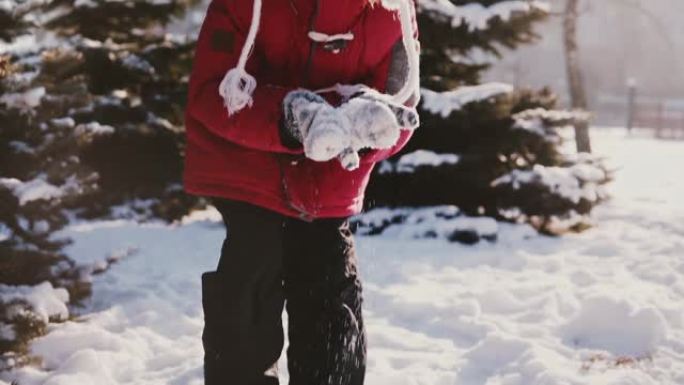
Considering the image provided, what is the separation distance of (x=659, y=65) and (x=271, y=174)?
45.7 metres

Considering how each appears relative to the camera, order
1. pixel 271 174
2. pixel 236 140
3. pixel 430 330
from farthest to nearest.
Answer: pixel 430 330, pixel 271 174, pixel 236 140

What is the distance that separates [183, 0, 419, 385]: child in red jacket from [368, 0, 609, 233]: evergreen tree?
150 inches

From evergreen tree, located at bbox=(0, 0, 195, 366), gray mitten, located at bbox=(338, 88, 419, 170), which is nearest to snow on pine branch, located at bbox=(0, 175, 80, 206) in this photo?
evergreen tree, located at bbox=(0, 0, 195, 366)

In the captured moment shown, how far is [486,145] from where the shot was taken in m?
6.24

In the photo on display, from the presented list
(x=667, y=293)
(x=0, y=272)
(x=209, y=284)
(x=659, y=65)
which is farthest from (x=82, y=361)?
(x=659, y=65)

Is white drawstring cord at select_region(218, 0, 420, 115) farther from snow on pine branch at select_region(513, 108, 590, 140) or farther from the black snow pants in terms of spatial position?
snow on pine branch at select_region(513, 108, 590, 140)

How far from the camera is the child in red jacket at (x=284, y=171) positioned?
6.57ft

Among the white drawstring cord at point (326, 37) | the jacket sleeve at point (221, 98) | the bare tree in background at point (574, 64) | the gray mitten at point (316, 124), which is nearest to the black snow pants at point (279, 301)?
the jacket sleeve at point (221, 98)

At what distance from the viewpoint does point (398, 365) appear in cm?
335

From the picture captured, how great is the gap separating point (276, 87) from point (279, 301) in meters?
0.68

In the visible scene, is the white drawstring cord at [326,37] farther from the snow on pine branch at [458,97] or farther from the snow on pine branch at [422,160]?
the snow on pine branch at [422,160]

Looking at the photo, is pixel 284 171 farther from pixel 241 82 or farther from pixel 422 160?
pixel 422 160

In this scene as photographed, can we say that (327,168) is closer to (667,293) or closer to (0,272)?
(0,272)

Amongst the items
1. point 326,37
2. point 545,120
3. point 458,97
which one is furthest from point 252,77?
point 545,120
